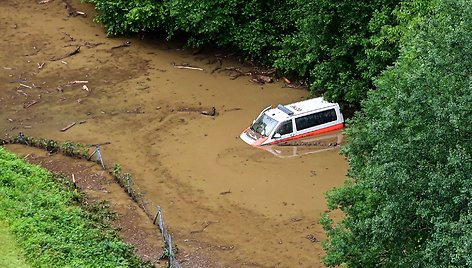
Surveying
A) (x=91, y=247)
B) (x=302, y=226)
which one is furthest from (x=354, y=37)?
(x=91, y=247)

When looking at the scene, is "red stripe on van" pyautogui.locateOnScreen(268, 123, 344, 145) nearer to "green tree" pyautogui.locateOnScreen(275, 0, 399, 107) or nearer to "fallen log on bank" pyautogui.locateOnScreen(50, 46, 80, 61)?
"green tree" pyautogui.locateOnScreen(275, 0, 399, 107)

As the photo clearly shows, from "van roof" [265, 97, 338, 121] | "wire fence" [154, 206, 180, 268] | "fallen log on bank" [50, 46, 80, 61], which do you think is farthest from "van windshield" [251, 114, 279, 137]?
"fallen log on bank" [50, 46, 80, 61]

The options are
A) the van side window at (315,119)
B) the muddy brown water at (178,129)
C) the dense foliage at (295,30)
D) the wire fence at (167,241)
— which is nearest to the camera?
the wire fence at (167,241)

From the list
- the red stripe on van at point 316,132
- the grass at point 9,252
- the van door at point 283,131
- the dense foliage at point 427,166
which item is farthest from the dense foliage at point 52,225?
the red stripe on van at point 316,132

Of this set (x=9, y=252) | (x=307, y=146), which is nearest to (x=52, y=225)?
(x=9, y=252)

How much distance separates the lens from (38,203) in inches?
715

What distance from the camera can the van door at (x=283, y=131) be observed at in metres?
21.8

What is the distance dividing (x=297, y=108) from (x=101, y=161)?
5.71 metres

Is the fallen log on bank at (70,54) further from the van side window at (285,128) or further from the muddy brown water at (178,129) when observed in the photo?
the van side window at (285,128)

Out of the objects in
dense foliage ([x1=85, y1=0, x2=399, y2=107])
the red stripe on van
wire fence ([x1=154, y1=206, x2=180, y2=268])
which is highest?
dense foliage ([x1=85, y1=0, x2=399, y2=107])

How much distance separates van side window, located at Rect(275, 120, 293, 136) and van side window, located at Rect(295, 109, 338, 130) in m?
0.22

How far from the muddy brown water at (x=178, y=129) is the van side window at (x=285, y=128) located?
2.66 ft

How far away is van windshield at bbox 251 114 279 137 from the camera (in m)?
21.9

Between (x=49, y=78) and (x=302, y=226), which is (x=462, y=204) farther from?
(x=49, y=78)
